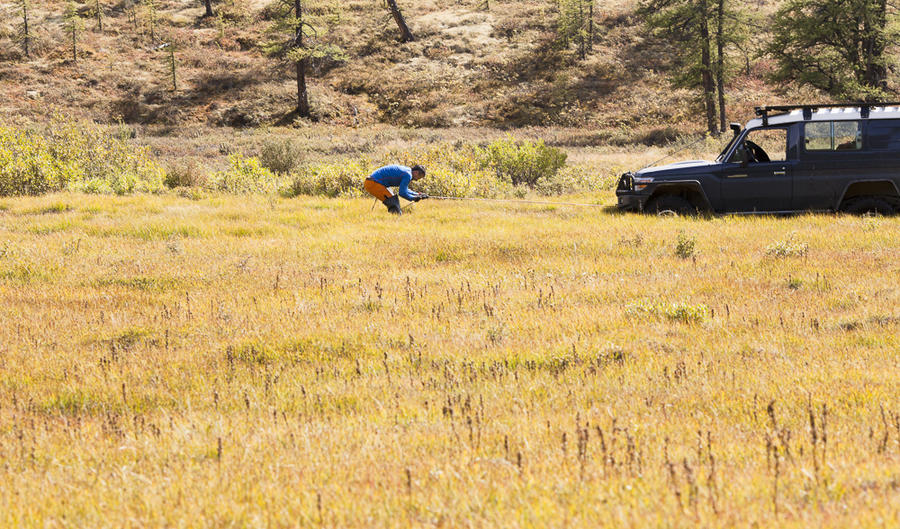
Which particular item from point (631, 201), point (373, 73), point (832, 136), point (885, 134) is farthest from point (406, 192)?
point (373, 73)

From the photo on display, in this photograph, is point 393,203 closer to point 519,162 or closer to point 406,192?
point 406,192

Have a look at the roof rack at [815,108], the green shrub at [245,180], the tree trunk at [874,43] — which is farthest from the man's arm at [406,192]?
the tree trunk at [874,43]

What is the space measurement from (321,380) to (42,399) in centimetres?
200

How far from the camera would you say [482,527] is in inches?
124

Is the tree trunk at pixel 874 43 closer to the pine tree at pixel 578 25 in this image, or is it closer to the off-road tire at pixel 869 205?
the pine tree at pixel 578 25

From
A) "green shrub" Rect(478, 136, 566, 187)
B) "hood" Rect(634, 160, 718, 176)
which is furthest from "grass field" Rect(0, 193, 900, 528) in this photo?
"green shrub" Rect(478, 136, 566, 187)

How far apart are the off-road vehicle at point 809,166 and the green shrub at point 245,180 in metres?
11.6

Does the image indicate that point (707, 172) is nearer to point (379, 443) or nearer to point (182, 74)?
point (379, 443)

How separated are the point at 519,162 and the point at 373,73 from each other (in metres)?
35.3

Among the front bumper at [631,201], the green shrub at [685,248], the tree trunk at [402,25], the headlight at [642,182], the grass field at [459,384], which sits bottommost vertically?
the grass field at [459,384]

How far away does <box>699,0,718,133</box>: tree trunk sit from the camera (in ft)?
132

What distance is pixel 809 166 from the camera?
1291 cm

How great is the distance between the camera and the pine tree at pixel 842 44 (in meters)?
34.7

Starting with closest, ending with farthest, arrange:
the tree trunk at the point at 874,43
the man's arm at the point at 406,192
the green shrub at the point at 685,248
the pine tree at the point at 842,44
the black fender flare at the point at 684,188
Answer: the green shrub at the point at 685,248, the black fender flare at the point at 684,188, the man's arm at the point at 406,192, the tree trunk at the point at 874,43, the pine tree at the point at 842,44
